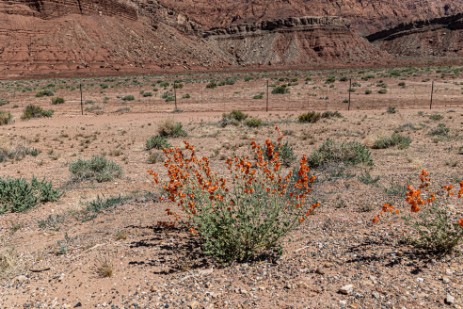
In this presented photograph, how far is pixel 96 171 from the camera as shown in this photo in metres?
9.16

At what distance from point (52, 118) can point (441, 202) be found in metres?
19.0

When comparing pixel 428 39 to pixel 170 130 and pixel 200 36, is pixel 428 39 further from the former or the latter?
pixel 170 130

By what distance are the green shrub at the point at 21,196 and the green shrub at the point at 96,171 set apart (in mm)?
1309

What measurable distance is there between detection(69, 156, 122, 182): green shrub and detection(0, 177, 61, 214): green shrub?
1.31m

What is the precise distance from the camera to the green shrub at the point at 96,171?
28.8ft

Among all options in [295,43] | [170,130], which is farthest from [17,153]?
[295,43]

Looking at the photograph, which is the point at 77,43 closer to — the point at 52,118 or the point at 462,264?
the point at 52,118

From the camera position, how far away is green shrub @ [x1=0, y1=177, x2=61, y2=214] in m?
6.89

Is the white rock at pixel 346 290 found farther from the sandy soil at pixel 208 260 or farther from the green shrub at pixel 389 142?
the green shrub at pixel 389 142

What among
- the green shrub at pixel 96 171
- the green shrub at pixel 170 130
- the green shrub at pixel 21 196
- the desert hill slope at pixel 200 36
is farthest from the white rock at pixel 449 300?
the desert hill slope at pixel 200 36

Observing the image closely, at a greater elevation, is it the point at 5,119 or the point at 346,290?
the point at 5,119

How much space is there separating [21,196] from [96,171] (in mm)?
2277

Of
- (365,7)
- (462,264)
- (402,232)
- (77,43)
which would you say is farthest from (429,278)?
(365,7)

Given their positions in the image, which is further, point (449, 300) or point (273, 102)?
point (273, 102)
